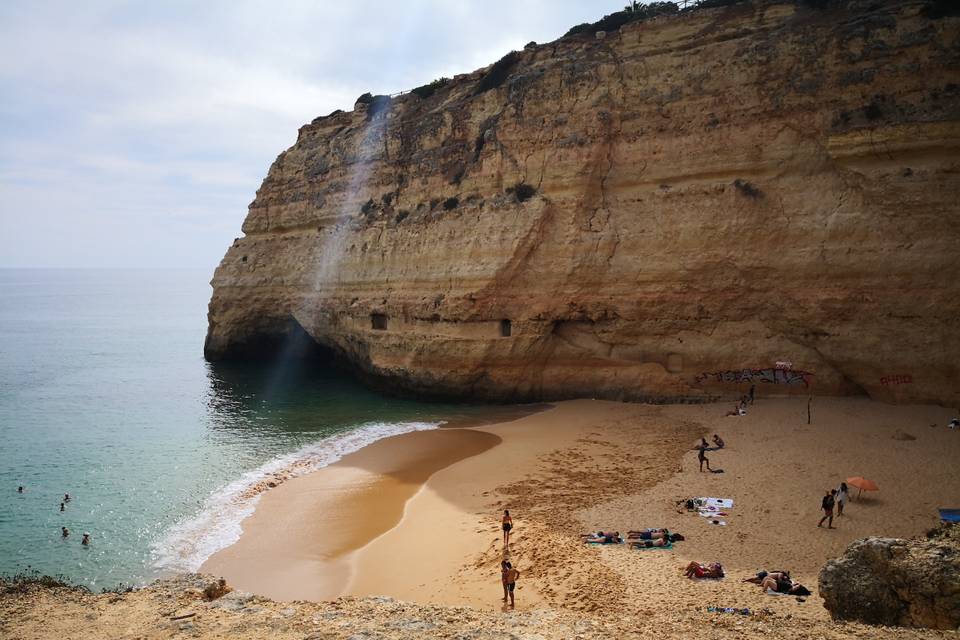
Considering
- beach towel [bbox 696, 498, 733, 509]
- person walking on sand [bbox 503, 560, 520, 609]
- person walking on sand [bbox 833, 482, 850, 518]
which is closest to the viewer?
person walking on sand [bbox 503, 560, 520, 609]

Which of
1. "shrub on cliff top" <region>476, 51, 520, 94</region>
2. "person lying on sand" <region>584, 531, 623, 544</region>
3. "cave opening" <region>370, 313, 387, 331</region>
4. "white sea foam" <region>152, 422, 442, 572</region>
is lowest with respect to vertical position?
"white sea foam" <region>152, 422, 442, 572</region>

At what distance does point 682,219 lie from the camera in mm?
21875

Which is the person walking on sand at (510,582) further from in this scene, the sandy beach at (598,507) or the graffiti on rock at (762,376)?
the graffiti on rock at (762,376)

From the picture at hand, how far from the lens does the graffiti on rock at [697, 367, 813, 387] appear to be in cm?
2025

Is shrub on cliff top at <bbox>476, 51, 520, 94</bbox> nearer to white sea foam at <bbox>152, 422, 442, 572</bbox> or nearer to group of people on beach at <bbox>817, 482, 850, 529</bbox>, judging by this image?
white sea foam at <bbox>152, 422, 442, 572</bbox>

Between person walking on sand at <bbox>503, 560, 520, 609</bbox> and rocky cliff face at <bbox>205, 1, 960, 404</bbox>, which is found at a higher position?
rocky cliff face at <bbox>205, 1, 960, 404</bbox>

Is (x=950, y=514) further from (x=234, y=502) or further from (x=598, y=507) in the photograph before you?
(x=234, y=502)

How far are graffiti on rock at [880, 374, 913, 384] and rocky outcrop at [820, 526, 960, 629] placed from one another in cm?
1321

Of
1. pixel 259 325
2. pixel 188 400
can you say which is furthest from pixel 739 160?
pixel 259 325

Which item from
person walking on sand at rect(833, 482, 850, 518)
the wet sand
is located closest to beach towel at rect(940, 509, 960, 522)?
person walking on sand at rect(833, 482, 850, 518)

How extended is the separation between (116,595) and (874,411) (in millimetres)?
20273

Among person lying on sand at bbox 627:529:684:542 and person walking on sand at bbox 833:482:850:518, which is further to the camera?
person walking on sand at bbox 833:482:850:518

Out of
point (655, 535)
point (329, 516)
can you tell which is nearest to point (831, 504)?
point (655, 535)

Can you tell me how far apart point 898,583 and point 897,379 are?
48.1 feet
